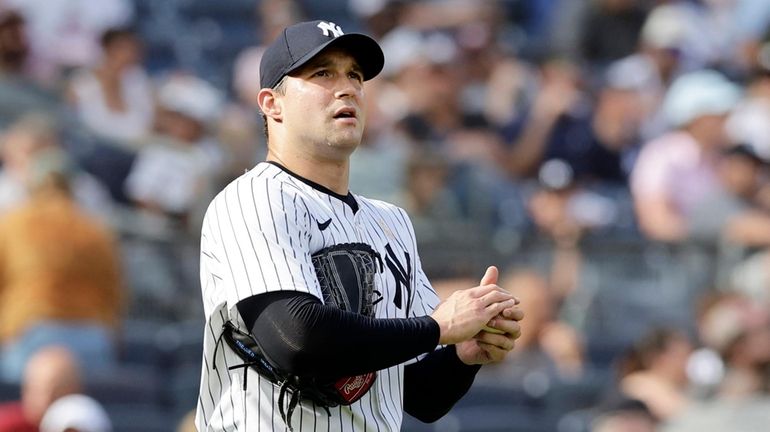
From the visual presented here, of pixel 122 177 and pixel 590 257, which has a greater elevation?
pixel 122 177

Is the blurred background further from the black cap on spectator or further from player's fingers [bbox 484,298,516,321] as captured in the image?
player's fingers [bbox 484,298,516,321]

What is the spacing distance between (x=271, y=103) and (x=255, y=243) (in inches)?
16.3

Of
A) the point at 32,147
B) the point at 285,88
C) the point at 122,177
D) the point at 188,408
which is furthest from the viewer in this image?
the point at 122,177

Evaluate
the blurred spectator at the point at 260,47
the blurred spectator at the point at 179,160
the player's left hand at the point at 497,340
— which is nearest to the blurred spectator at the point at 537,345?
the blurred spectator at the point at 179,160

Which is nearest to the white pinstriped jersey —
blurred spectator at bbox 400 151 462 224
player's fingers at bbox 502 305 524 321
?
player's fingers at bbox 502 305 524 321

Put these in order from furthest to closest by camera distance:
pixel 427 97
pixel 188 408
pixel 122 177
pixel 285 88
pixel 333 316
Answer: pixel 427 97 < pixel 122 177 < pixel 188 408 < pixel 285 88 < pixel 333 316

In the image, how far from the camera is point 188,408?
7664mm

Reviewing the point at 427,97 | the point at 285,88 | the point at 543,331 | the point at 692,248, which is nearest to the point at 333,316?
the point at 285,88

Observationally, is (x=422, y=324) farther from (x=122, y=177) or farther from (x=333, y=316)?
(x=122, y=177)

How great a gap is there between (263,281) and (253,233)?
14 centimetres

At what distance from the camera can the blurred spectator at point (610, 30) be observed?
12445 millimetres

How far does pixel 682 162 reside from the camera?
397 inches

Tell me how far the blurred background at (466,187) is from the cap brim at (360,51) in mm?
3249

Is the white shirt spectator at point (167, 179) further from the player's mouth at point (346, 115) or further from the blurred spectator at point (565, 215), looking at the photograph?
the player's mouth at point (346, 115)
